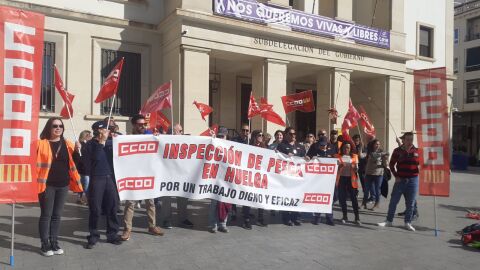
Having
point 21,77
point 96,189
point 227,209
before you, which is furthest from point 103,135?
point 227,209

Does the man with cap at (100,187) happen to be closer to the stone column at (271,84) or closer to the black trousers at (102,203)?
the black trousers at (102,203)

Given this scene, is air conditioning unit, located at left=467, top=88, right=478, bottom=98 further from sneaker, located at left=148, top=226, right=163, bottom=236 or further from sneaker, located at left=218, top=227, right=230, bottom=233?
sneaker, located at left=148, top=226, right=163, bottom=236

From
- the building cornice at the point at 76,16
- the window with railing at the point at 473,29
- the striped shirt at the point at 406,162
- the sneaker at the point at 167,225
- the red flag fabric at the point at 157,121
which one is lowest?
the sneaker at the point at 167,225

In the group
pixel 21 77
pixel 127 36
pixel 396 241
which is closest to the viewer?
pixel 21 77

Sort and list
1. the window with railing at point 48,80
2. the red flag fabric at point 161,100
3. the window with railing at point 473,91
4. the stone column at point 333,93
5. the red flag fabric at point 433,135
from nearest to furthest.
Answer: the red flag fabric at point 433,135, the red flag fabric at point 161,100, the window with railing at point 48,80, the stone column at point 333,93, the window with railing at point 473,91

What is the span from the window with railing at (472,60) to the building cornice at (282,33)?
83.0ft

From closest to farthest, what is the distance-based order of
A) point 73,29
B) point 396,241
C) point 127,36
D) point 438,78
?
point 396,241 < point 438,78 < point 73,29 < point 127,36

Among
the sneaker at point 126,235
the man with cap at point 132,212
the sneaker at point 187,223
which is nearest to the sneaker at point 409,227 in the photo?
the sneaker at point 187,223

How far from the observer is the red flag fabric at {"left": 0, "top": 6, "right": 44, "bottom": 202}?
531 cm

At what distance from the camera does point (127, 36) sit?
50.9 feet

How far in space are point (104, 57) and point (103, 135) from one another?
9636 mm

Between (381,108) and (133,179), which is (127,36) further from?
(381,108)

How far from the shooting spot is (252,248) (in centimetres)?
641

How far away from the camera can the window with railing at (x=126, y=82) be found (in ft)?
49.8
